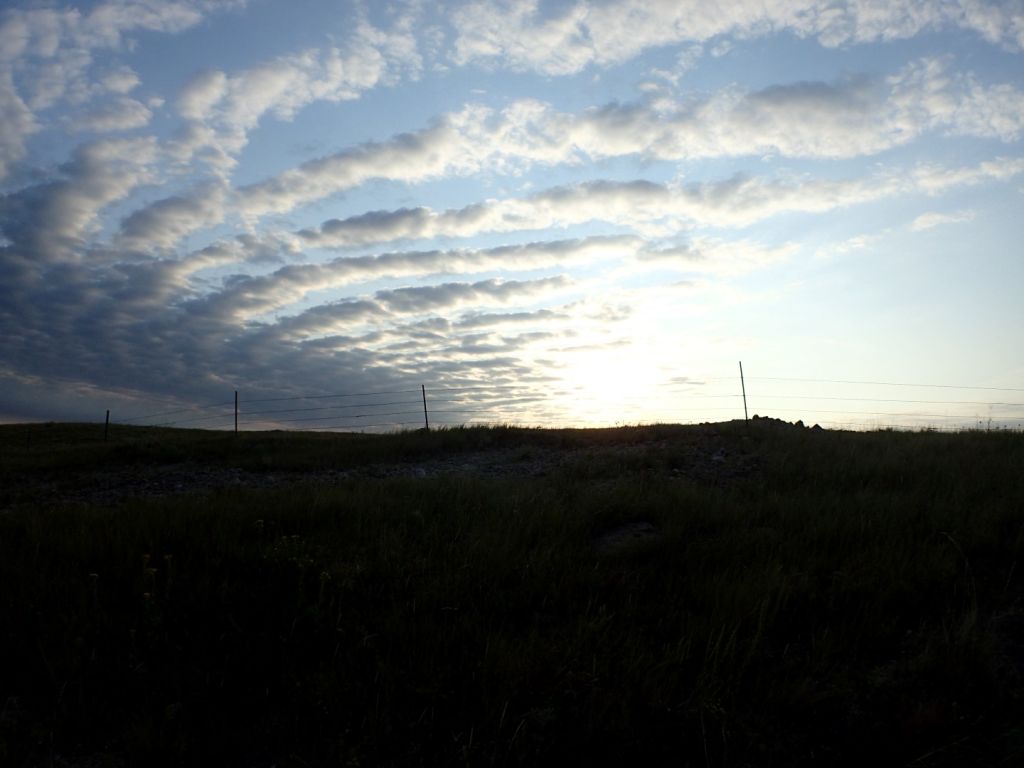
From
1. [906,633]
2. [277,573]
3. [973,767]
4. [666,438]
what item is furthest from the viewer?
[666,438]

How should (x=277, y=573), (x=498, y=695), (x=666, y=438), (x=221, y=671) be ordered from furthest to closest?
(x=666, y=438)
(x=277, y=573)
(x=221, y=671)
(x=498, y=695)

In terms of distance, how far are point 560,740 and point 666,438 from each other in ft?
33.2

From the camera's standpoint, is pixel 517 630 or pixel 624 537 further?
pixel 624 537

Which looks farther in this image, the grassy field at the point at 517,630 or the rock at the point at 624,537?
the rock at the point at 624,537

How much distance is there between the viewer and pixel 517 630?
151 inches

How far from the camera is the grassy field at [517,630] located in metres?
2.98

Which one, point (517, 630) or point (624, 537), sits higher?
point (624, 537)

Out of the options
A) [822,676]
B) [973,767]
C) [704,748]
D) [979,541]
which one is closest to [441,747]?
[704,748]

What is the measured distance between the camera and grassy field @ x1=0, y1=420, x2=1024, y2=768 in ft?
9.78

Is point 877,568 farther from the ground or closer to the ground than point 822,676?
farther from the ground

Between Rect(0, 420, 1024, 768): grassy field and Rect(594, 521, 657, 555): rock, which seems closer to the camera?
Rect(0, 420, 1024, 768): grassy field

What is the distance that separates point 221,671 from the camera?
3.42 m

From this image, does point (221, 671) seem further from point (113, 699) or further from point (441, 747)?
point (441, 747)

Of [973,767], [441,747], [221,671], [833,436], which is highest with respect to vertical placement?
[833,436]
